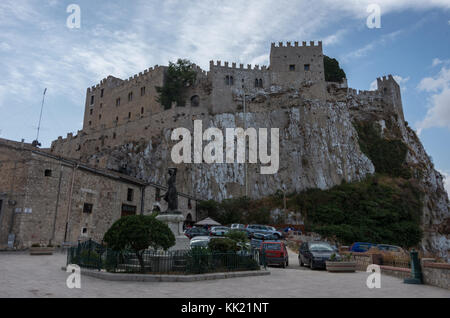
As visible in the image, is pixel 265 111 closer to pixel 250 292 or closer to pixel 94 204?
pixel 94 204

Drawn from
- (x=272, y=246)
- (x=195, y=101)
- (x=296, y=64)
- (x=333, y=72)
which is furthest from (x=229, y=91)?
(x=272, y=246)

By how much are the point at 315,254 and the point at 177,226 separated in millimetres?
7381

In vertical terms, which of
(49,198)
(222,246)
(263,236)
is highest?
(49,198)

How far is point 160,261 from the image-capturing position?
1109cm

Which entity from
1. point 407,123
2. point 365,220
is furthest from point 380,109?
point 365,220

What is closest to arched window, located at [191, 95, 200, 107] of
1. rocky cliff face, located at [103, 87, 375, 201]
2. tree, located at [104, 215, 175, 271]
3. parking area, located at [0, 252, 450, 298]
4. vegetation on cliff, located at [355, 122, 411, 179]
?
rocky cliff face, located at [103, 87, 375, 201]

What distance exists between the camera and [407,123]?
58719mm

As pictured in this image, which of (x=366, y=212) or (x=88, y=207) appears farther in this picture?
(x=366, y=212)

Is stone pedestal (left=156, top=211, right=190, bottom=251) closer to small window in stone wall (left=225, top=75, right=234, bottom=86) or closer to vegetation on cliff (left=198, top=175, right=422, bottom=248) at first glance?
vegetation on cliff (left=198, top=175, right=422, bottom=248)

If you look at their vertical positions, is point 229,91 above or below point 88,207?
above

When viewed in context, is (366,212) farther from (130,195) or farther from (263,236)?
(130,195)

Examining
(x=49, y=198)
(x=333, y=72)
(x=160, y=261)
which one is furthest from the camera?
(x=333, y=72)

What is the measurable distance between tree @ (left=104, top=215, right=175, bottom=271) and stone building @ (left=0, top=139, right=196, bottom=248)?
29.9 feet

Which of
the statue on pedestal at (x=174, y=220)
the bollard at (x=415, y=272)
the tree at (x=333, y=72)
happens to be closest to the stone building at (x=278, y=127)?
the tree at (x=333, y=72)
